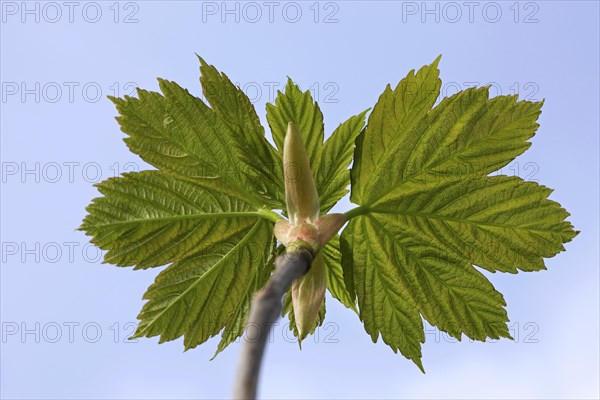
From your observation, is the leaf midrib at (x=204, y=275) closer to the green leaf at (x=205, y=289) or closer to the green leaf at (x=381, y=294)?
the green leaf at (x=205, y=289)

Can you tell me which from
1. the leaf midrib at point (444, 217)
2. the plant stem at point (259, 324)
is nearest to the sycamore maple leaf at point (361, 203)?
the leaf midrib at point (444, 217)

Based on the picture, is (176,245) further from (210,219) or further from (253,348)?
(253,348)

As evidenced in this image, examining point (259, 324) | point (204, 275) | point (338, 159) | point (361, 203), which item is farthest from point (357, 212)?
point (259, 324)

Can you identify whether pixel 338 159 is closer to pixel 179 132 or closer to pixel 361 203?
pixel 361 203

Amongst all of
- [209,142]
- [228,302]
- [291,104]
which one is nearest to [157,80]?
[209,142]

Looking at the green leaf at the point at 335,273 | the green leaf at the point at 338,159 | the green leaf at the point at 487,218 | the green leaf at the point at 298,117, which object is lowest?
the green leaf at the point at 335,273
